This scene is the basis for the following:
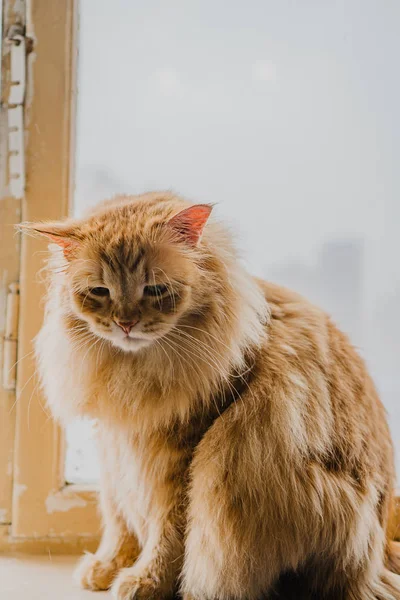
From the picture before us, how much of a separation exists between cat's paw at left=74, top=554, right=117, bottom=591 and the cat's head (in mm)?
505

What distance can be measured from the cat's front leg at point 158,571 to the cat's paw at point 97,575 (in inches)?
4.9

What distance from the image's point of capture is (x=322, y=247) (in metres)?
1.70

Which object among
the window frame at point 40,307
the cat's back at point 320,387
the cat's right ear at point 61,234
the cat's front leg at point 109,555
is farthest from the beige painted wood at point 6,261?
the cat's back at point 320,387

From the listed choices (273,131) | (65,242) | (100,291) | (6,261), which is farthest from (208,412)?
(273,131)

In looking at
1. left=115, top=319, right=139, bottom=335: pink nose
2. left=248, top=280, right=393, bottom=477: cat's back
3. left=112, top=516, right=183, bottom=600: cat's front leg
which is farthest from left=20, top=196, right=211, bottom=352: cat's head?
left=112, top=516, right=183, bottom=600: cat's front leg

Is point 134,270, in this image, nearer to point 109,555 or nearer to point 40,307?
point 40,307

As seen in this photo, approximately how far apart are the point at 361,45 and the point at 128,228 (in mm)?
931

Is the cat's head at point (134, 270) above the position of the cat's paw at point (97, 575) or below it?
above

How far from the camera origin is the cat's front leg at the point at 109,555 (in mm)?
1362

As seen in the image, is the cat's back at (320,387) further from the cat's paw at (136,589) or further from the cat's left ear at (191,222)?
the cat's paw at (136,589)

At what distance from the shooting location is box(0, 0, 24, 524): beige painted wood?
1593 millimetres

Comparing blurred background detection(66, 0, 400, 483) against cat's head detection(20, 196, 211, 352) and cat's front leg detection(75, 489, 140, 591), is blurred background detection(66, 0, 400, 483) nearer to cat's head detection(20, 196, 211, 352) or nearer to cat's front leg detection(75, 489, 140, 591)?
cat's front leg detection(75, 489, 140, 591)

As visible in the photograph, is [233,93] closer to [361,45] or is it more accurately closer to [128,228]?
[361,45]

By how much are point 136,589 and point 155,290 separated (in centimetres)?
55
